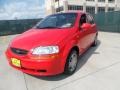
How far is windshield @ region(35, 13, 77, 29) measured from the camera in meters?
5.33

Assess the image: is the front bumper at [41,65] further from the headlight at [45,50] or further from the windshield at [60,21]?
the windshield at [60,21]

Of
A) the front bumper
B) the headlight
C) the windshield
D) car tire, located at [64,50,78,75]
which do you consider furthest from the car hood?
car tire, located at [64,50,78,75]

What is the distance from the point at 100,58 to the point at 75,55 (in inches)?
64.7

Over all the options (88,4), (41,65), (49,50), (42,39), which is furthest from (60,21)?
(88,4)

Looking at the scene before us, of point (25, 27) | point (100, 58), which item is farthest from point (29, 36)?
point (25, 27)

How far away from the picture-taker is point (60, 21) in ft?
18.2

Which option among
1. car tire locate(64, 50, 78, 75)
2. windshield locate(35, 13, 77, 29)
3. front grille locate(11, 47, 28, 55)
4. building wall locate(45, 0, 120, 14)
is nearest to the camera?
front grille locate(11, 47, 28, 55)

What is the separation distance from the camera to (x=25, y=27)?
19453 mm

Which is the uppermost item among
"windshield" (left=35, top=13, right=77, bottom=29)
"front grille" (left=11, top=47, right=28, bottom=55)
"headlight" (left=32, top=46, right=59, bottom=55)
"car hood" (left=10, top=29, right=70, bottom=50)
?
"windshield" (left=35, top=13, right=77, bottom=29)

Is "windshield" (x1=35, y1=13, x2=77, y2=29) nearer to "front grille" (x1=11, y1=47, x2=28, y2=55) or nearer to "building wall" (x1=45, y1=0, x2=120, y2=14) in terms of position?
"front grille" (x1=11, y1=47, x2=28, y2=55)

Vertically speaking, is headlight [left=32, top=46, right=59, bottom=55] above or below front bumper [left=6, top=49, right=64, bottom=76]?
above

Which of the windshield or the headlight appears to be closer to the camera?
the headlight

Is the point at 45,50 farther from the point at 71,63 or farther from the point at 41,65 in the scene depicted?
the point at 71,63

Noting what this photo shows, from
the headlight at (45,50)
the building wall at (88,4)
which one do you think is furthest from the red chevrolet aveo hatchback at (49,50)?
the building wall at (88,4)
